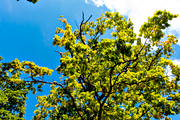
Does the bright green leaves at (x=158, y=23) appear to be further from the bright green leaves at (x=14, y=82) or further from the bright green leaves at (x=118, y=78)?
the bright green leaves at (x=14, y=82)

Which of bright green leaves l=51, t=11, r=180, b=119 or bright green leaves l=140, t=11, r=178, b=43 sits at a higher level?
bright green leaves l=140, t=11, r=178, b=43

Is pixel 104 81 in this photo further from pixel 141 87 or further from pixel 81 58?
pixel 141 87

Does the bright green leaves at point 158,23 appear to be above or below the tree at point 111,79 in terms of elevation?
above

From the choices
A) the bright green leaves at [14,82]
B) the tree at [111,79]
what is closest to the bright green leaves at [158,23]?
the tree at [111,79]

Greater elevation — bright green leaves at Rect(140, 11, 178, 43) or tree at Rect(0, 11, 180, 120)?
bright green leaves at Rect(140, 11, 178, 43)

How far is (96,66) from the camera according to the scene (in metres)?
13.1

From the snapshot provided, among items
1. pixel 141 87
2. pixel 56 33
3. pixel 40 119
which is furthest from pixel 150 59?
pixel 40 119

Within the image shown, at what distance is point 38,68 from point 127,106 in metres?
8.77

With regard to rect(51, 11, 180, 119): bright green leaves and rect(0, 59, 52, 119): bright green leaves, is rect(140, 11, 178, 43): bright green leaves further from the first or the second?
rect(0, 59, 52, 119): bright green leaves

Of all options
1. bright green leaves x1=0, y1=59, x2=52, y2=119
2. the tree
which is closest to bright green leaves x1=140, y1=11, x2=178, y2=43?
the tree

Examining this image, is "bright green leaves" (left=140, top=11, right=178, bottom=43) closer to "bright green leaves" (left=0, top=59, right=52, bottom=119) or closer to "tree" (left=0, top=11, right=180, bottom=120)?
"tree" (left=0, top=11, right=180, bottom=120)

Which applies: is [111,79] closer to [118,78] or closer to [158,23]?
[118,78]

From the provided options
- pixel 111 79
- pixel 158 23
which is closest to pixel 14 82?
pixel 111 79

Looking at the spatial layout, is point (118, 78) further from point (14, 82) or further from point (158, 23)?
point (14, 82)
